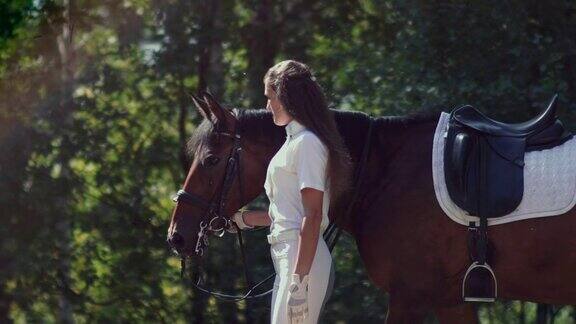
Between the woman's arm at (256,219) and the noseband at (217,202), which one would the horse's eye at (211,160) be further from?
the woman's arm at (256,219)

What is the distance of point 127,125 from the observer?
7855 millimetres

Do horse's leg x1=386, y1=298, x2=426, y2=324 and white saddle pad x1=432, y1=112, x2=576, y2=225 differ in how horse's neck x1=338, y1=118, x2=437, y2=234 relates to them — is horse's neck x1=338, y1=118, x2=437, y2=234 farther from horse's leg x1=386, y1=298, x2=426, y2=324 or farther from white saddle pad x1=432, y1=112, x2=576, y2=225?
horse's leg x1=386, y1=298, x2=426, y2=324

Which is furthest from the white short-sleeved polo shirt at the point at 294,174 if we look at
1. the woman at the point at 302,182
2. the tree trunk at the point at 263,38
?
the tree trunk at the point at 263,38

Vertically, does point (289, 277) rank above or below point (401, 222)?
below

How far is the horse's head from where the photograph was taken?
4965mm

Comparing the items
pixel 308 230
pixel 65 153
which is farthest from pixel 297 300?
pixel 65 153

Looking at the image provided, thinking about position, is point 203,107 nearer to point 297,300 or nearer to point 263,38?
point 297,300

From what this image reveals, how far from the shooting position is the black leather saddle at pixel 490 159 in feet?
15.6

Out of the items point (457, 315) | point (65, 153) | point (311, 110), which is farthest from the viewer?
point (65, 153)

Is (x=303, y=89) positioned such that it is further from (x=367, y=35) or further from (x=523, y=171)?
(x=367, y=35)

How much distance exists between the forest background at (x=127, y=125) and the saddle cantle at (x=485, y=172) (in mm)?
2555

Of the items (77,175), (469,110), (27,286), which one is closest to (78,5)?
(77,175)

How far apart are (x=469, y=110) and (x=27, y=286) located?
397 cm

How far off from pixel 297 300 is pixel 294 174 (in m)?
0.50
